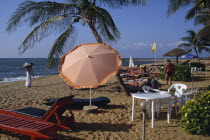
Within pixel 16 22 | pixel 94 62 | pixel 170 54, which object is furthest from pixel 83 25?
pixel 170 54

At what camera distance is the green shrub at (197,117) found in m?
4.07

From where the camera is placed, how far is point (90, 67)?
17.2 ft

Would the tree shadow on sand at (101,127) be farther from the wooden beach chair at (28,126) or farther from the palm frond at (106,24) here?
the palm frond at (106,24)

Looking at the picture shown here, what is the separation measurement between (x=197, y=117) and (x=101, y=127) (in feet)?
6.72

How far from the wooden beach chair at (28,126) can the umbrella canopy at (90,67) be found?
1396 millimetres

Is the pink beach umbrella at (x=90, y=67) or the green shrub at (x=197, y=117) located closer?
the green shrub at (x=197, y=117)

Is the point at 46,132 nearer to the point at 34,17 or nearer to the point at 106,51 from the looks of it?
the point at 106,51

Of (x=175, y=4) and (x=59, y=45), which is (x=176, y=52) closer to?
(x=175, y=4)

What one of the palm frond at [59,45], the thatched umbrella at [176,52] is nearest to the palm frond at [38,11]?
the palm frond at [59,45]

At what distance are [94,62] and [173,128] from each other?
7.93ft

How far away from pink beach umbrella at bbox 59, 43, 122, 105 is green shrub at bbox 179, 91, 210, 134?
6.26 ft

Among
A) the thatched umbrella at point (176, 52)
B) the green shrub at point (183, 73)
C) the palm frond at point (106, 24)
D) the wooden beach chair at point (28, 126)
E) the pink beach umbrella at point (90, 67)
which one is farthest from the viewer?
the thatched umbrella at point (176, 52)

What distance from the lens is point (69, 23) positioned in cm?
789

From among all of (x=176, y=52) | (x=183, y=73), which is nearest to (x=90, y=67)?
(x=183, y=73)
